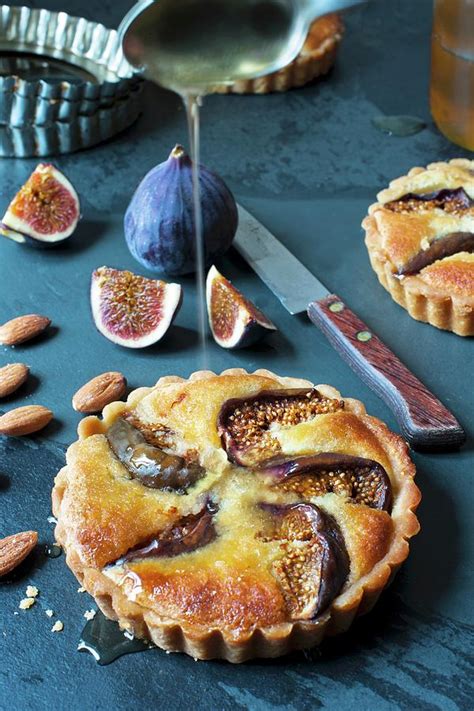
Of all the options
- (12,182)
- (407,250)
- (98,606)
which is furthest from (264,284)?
(98,606)

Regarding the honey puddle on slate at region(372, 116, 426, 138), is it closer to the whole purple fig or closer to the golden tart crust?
the golden tart crust

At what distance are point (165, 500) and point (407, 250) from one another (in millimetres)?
1688

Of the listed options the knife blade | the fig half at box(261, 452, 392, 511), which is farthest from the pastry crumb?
the knife blade

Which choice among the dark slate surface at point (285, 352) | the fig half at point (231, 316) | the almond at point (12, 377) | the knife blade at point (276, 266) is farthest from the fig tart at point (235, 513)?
the knife blade at point (276, 266)

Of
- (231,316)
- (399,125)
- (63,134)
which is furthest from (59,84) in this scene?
(399,125)

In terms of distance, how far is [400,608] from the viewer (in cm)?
322

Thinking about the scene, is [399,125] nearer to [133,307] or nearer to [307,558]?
[133,307]

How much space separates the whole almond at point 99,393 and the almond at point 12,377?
0.24 m

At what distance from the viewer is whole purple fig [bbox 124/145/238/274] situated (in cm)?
430

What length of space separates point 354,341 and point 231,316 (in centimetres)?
52

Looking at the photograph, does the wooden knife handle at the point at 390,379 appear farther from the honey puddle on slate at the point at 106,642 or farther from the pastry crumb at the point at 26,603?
the pastry crumb at the point at 26,603

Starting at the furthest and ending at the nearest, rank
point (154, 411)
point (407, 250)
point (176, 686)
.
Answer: point (407, 250) → point (154, 411) → point (176, 686)

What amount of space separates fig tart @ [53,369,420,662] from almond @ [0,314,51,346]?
75cm

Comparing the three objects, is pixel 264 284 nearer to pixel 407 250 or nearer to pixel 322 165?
pixel 407 250
